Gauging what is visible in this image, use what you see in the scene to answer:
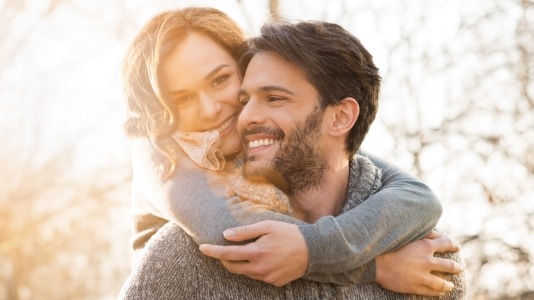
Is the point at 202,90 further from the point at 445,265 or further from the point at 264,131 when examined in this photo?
the point at 445,265

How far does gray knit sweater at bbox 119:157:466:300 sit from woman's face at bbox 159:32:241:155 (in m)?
0.45

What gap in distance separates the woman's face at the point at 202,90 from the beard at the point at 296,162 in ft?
0.45

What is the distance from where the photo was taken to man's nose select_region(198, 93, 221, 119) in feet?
9.68

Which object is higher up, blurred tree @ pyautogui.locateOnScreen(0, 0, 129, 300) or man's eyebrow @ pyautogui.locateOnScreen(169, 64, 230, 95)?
man's eyebrow @ pyautogui.locateOnScreen(169, 64, 230, 95)

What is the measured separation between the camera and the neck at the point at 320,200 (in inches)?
118

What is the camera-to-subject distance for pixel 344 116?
10.5 ft

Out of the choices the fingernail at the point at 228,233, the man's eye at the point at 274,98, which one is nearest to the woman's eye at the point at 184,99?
the man's eye at the point at 274,98

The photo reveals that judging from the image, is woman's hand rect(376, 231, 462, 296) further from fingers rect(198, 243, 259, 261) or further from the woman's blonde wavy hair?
the woman's blonde wavy hair

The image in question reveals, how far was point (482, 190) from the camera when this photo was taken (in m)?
7.14

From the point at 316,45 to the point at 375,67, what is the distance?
0.30m

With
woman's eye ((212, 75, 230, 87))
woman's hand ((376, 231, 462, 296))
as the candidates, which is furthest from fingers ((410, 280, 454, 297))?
woman's eye ((212, 75, 230, 87))

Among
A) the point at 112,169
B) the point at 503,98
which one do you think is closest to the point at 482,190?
the point at 503,98

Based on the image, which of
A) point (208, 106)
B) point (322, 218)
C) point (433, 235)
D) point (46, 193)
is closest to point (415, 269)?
point (433, 235)

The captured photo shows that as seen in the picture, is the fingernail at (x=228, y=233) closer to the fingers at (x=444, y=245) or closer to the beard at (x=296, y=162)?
the beard at (x=296, y=162)
